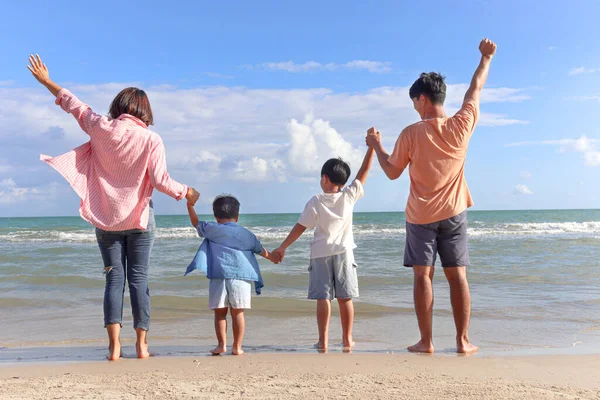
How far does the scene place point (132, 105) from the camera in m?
3.50

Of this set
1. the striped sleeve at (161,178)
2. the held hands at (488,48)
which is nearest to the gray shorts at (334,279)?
the striped sleeve at (161,178)

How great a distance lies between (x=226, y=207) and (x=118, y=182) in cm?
76

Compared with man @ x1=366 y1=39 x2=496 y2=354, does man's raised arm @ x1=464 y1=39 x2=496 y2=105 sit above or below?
above

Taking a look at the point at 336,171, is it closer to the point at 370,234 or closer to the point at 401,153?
the point at 401,153

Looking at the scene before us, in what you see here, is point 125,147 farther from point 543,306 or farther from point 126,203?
point 543,306

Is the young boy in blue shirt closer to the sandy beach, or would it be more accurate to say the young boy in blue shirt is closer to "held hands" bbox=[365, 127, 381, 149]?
the sandy beach

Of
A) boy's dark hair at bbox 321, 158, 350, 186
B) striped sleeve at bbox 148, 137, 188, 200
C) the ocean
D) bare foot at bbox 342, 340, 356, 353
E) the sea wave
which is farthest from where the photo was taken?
the sea wave

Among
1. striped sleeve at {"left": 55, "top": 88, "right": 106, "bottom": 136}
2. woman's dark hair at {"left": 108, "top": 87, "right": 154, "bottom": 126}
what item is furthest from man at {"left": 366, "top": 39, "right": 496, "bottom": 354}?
striped sleeve at {"left": 55, "top": 88, "right": 106, "bottom": 136}

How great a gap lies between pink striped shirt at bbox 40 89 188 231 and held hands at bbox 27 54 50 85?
→ 0.14 m

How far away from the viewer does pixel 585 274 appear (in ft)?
26.9

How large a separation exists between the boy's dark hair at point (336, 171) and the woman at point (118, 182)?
0.97 m

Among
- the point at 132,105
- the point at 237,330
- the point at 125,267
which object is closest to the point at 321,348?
the point at 237,330

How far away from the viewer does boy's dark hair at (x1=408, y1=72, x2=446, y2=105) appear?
351 cm

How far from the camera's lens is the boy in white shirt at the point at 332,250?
371 cm
